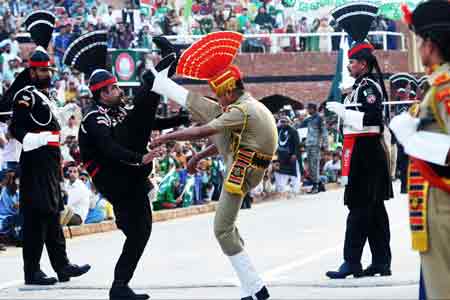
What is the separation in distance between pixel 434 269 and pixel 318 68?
3496 centimetres

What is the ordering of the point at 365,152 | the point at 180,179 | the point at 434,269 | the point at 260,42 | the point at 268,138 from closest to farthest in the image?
the point at 434,269 < the point at 268,138 < the point at 365,152 < the point at 180,179 < the point at 260,42

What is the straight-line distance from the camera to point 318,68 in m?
41.3

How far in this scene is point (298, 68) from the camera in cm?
4153

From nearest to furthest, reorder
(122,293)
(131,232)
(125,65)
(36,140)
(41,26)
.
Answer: (122,293) < (131,232) < (36,140) < (41,26) < (125,65)

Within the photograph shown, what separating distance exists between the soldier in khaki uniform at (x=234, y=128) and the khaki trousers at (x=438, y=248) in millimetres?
3318

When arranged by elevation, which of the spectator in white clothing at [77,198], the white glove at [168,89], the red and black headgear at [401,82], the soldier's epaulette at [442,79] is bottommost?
the spectator in white clothing at [77,198]

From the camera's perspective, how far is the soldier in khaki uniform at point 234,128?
986cm

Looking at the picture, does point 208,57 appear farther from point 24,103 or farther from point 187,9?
point 187,9

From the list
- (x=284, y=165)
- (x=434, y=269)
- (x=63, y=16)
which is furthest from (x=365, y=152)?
(x=63, y=16)

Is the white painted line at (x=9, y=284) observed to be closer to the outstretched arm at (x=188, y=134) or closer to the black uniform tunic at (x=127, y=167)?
the black uniform tunic at (x=127, y=167)

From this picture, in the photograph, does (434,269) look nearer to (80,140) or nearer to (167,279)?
(80,140)

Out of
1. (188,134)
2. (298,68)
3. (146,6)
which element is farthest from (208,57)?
(298,68)

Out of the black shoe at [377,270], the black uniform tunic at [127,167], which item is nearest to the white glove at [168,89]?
the black uniform tunic at [127,167]

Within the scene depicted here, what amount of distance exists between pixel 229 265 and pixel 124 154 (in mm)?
3176
